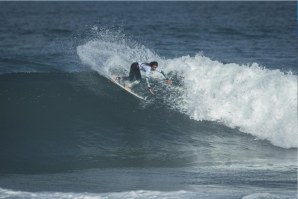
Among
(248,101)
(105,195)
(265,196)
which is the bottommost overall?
(105,195)

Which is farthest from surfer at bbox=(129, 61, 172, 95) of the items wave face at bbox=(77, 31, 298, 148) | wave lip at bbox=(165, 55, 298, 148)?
wave lip at bbox=(165, 55, 298, 148)

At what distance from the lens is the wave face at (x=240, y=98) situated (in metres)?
15.7

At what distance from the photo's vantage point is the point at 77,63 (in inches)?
957

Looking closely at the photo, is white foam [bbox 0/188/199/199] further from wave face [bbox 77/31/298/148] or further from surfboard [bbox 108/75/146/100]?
surfboard [bbox 108/75/146/100]

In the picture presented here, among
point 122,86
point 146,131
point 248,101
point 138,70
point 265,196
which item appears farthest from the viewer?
point 122,86

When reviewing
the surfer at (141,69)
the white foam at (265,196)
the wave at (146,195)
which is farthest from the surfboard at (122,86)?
the white foam at (265,196)

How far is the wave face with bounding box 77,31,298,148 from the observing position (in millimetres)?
15734

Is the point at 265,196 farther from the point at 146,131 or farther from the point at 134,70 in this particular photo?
the point at 134,70

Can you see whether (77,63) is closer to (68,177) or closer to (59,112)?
(59,112)

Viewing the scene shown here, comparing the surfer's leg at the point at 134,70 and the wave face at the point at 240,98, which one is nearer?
the wave face at the point at 240,98

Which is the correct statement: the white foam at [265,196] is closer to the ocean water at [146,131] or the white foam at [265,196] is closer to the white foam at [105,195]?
the ocean water at [146,131]

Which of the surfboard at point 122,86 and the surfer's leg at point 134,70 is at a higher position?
the surfer's leg at point 134,70

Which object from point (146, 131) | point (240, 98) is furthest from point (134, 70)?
point (240, 98)

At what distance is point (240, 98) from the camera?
1709cm
